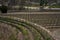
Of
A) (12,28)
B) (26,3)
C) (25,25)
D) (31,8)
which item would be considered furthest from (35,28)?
(26,3)

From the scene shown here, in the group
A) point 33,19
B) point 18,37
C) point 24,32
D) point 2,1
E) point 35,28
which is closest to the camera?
point 18,37

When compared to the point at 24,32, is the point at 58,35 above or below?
below

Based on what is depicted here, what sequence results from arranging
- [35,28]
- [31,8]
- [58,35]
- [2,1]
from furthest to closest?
[2,1], [31,8], [58,35], [35,28]

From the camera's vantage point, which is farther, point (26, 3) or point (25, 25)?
point (26, 3)

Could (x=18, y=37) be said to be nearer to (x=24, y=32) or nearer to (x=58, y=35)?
(x=24, y=32)

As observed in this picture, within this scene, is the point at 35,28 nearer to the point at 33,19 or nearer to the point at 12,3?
the point at 33,19

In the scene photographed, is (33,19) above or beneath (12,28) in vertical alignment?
beneath

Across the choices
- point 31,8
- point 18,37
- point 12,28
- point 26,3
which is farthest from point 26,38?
point 26,3

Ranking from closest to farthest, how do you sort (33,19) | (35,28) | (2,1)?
(35,28)
(33,19)
(2,1)

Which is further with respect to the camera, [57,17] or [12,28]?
[57,17]
